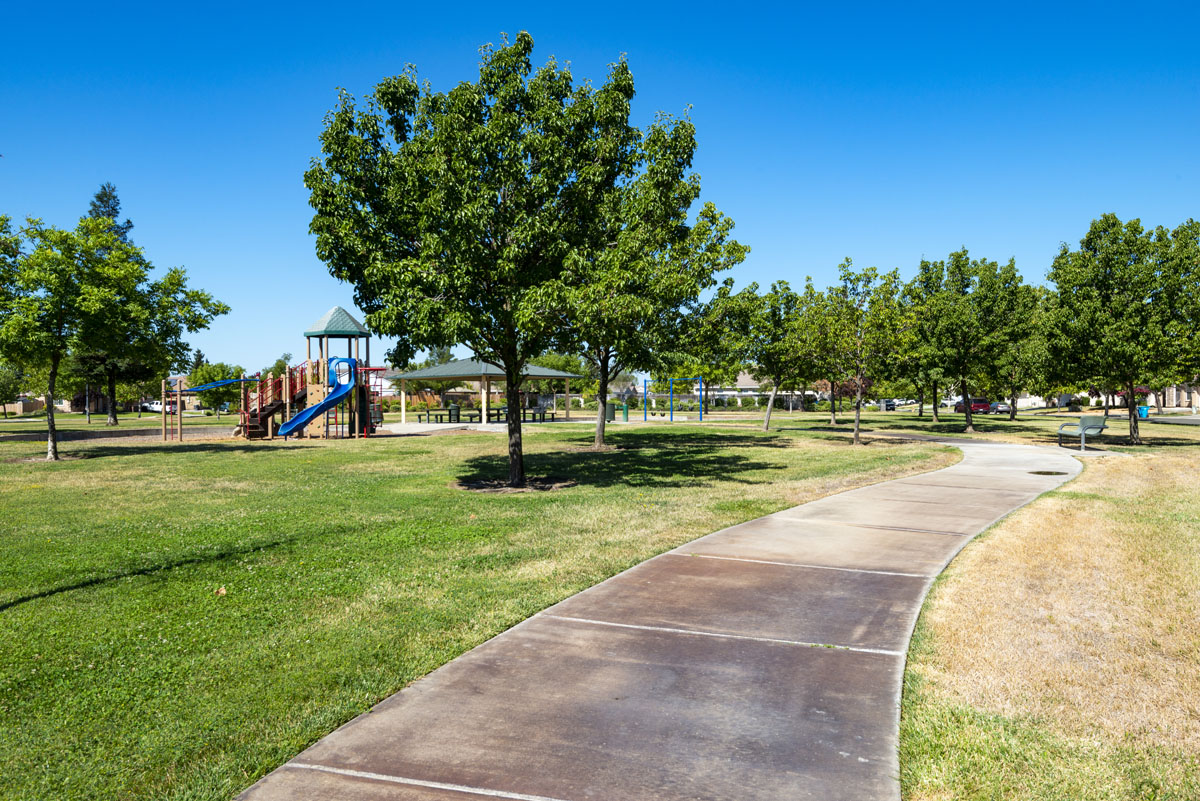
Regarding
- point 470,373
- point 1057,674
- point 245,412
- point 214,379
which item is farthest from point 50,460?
point 214,379

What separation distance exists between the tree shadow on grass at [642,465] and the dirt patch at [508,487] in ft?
0.98

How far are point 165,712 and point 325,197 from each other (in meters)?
11.2

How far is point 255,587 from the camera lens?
273 inches

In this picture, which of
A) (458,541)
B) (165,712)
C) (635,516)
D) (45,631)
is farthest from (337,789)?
(635,516)

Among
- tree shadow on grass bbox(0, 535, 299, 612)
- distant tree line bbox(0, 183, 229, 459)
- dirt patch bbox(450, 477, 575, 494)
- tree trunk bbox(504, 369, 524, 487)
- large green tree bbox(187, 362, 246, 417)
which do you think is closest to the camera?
tree shadow on grass bbox(0, 535, 299, 612)

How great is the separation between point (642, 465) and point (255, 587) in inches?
482

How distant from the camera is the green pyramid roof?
33.7 metres

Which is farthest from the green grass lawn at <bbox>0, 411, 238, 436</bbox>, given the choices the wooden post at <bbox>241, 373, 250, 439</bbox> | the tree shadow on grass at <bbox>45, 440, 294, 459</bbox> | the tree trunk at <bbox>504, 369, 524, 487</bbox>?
the tree trunk at <bbox>504, 369, 524, 487</bbox>

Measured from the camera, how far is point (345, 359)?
3117cm

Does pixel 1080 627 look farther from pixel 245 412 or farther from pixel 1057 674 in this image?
pixel 245 412

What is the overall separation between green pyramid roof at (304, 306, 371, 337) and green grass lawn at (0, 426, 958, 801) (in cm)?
1743

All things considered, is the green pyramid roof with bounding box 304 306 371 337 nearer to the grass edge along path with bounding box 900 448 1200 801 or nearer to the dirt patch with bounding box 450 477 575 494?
the dirt patch with bounding box 450 477 575 494

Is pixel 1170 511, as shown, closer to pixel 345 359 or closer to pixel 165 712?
pixel 165 712

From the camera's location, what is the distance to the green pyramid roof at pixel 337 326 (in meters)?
33.7
